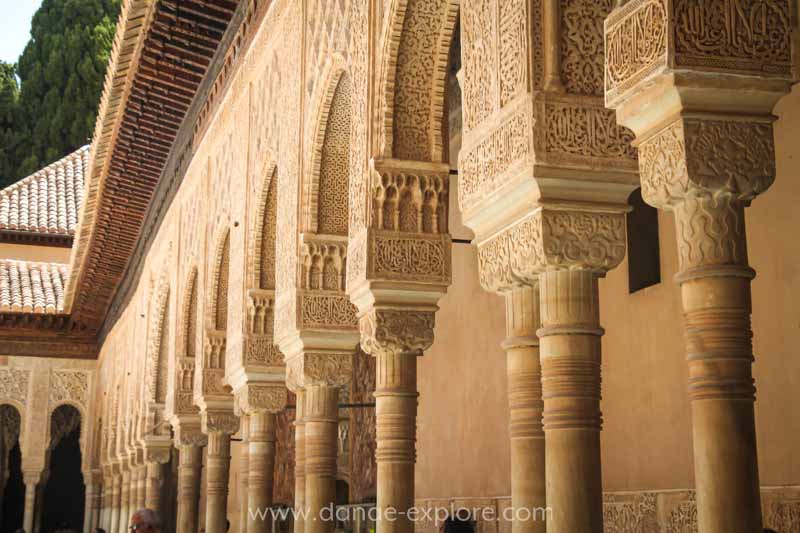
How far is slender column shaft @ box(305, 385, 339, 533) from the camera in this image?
8273mm

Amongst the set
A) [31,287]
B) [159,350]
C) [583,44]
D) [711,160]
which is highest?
[31,287]

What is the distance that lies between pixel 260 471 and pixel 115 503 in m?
14.0

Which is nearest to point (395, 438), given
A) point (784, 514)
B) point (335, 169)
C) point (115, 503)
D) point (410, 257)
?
point (410, 257)

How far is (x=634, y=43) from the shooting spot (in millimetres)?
4031

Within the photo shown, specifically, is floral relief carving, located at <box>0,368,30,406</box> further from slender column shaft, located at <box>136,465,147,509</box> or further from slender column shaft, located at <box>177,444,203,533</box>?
slender column shaft, located at <box>177,444,203,533</box>

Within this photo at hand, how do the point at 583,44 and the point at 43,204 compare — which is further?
the point at 43,204

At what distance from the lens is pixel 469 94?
549 cm

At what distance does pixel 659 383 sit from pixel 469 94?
335 cm

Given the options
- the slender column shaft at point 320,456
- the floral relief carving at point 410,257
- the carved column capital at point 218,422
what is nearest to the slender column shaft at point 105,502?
Answer: the carved column capital at point 218,422

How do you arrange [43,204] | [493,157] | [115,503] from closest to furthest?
[493,157]
[115,503]
[43,204]

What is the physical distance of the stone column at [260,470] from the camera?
9.78 meters

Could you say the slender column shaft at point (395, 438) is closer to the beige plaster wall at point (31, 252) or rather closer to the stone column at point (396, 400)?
the stone column at point (396, 400)

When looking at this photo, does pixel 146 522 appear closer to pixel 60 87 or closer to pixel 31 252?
pixel 31 252

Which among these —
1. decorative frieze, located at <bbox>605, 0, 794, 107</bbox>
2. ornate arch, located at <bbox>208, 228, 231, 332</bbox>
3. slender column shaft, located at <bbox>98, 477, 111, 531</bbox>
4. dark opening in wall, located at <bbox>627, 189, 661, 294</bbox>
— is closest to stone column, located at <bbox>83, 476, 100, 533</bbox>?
slender column shaft, located at <bbox>98, 477, 111, 531</bbox>
